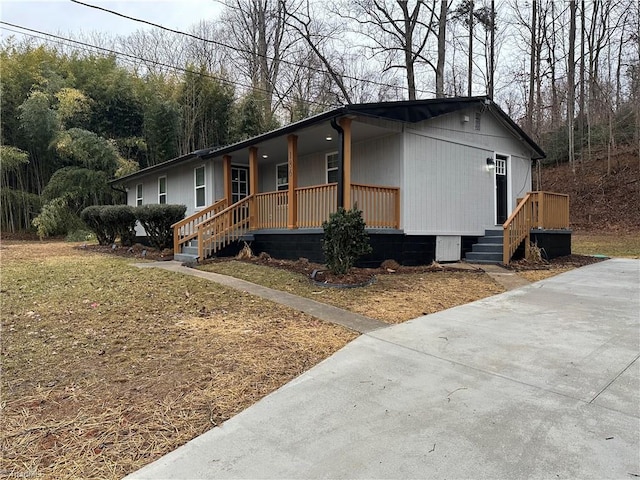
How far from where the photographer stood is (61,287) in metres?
6.26

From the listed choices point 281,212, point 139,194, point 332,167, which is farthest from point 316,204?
point 139,194

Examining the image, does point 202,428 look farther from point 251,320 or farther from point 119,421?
point 251,320

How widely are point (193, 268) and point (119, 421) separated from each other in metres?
6.34

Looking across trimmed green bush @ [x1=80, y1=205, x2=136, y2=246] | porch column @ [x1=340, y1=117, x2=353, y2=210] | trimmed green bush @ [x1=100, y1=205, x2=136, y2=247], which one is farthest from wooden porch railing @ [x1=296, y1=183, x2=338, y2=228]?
trimmed green bush @ [x1=100, y1=205, x2=136, y2=247]

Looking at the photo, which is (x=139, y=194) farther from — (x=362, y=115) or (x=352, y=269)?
(x=352, y=269)

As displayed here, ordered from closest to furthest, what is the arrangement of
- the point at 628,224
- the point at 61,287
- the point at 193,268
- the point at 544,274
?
the point at 61,287 < the point at 544,274 < the point at 193,268 < the point at 628,224

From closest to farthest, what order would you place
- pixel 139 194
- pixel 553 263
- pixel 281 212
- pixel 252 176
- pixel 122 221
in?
pixel 553 263
pixel 281 212
pixel 252 176
pixel 122 221
pixel 139 194

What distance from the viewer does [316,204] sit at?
908 centimetres

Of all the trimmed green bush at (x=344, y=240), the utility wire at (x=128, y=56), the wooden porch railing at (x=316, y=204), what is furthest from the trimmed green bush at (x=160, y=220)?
the trimmed green bush at (x=344, y=240)

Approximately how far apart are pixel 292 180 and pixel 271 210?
1.25m

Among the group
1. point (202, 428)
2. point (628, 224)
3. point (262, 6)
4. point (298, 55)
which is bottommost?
point (202, 428)

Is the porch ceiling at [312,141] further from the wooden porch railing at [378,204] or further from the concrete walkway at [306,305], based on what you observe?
the concrete walkway at [306,305]

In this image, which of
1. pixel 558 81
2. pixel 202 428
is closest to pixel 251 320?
pixel 202 428

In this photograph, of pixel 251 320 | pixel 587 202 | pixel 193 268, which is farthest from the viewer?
pixel 587 202
